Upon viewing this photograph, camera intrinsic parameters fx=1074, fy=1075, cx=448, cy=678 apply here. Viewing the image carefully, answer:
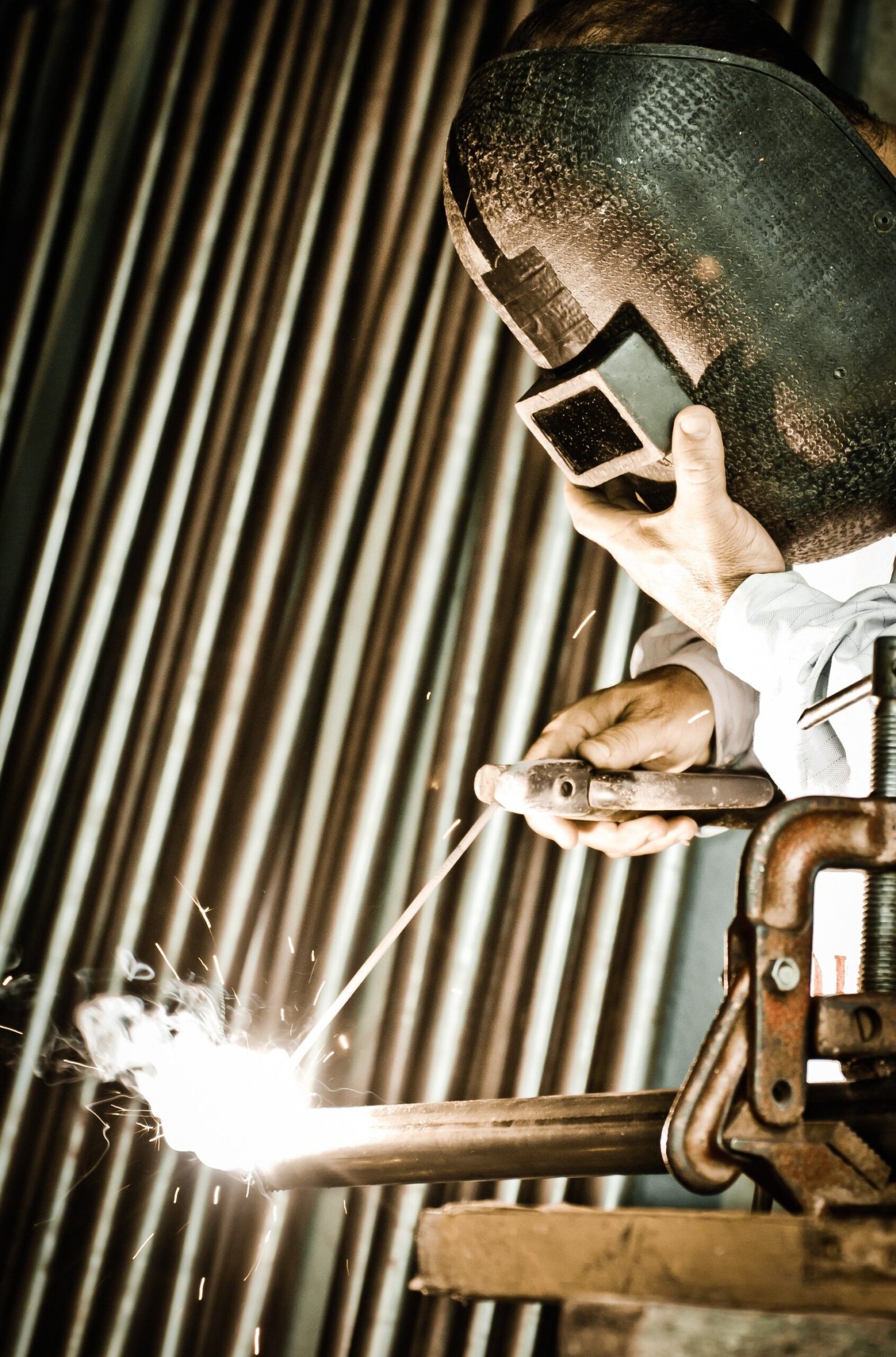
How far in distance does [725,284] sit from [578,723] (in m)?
0.63

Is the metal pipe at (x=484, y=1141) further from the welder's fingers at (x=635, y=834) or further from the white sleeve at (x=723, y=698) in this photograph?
the white sleeve at (x=723, y=698)

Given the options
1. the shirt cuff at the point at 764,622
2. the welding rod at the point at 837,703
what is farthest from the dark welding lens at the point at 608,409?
the welding rod at the point at 837,703

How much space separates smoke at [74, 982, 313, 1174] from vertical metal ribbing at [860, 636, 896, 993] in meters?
0.48

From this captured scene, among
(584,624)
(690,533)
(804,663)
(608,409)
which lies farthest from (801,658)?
(584,624)

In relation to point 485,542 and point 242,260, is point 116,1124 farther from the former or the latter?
point 242,260

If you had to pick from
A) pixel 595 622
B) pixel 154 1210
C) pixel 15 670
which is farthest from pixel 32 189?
pixel 154 1210

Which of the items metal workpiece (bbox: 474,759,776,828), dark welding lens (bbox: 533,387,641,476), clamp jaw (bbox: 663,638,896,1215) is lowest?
clamp jaw (bbox: 663,638,896,1215)

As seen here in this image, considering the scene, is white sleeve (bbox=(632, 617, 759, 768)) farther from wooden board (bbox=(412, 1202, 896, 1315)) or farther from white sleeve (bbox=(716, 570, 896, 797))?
wooden board (bbox=(412, 1202, 896, 1315))

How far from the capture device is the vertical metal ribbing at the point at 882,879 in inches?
27.7

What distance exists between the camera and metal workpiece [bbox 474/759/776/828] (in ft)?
3.55

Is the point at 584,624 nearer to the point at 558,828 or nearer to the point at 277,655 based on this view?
the point at 277,655

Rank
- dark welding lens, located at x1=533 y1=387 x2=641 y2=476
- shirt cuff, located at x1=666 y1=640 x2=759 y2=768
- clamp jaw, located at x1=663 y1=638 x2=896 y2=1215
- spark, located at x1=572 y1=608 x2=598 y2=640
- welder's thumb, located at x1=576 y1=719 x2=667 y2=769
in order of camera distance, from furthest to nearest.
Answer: spark, located at x1=572 y1=608 x2=598 y2=640 → shirt cuff, located at x1=666 y1=640 x2=759 y2=768 → welder's thumb, located at x1=576 y1=719 x2=667 y2=769 → dark welding lens, located at x1=533 y1=387 x2=641 y2=476 → clamp jaw, located at x1=663 y1=638 x2=896 y2=1215

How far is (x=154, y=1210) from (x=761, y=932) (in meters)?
1.69

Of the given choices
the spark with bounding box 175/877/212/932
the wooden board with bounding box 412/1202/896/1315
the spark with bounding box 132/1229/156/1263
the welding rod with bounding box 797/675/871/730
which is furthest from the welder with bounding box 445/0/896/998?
the spark with bounding box 132/1229/156/1263
